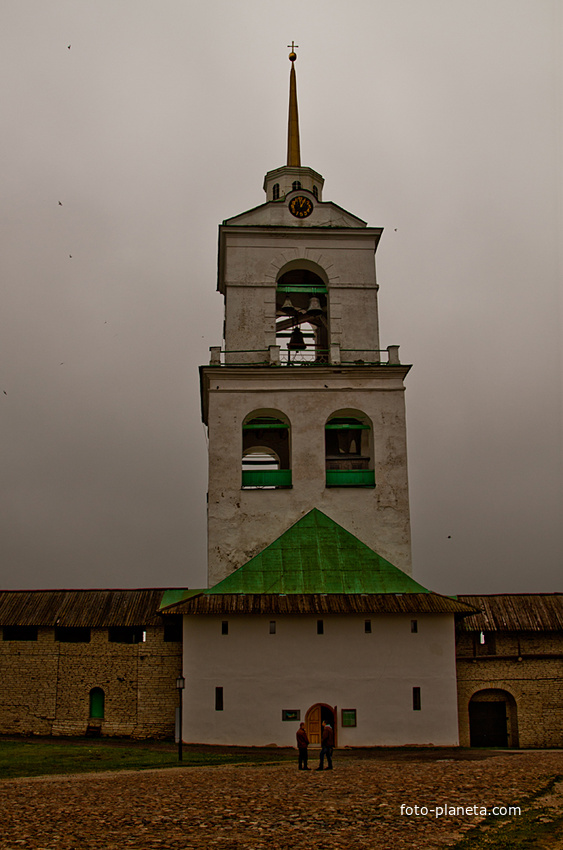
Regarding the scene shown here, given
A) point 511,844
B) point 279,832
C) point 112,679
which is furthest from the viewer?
point 112,679

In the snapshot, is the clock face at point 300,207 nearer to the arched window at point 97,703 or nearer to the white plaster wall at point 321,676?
the white plaster wall at point 321,676

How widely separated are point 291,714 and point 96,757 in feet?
17.9

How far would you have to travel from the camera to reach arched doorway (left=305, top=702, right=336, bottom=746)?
71.7 ft

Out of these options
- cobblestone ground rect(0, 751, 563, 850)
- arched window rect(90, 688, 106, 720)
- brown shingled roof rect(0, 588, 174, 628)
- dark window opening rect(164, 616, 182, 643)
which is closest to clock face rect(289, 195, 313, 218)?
brown shingled roof rect(0, 588, 174, 628)

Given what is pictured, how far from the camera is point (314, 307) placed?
1104 inches

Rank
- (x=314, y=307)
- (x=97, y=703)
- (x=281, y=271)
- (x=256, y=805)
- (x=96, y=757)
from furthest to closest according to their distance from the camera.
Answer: (x=281, y=271) < (x=314, y=307) < (x=97, y=703) < (x=96, y=757) < (x=256, y=805)

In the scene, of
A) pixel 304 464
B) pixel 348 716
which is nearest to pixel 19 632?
pixel 304 464

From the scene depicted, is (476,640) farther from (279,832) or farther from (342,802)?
(279,832)

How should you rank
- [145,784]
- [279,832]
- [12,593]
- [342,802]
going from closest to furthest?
[279,832], [342,802], [145,784], [12,593]

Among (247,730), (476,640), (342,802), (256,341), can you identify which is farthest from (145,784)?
(256,341)

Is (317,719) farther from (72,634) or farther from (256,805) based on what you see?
(256,805)

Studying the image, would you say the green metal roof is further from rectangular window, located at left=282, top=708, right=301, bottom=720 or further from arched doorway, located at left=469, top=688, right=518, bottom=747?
arched doorway, located at left=469, top=688, right=518, bottom=747

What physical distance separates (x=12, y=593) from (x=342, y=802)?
17.8m

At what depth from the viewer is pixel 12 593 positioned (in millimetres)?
26250
